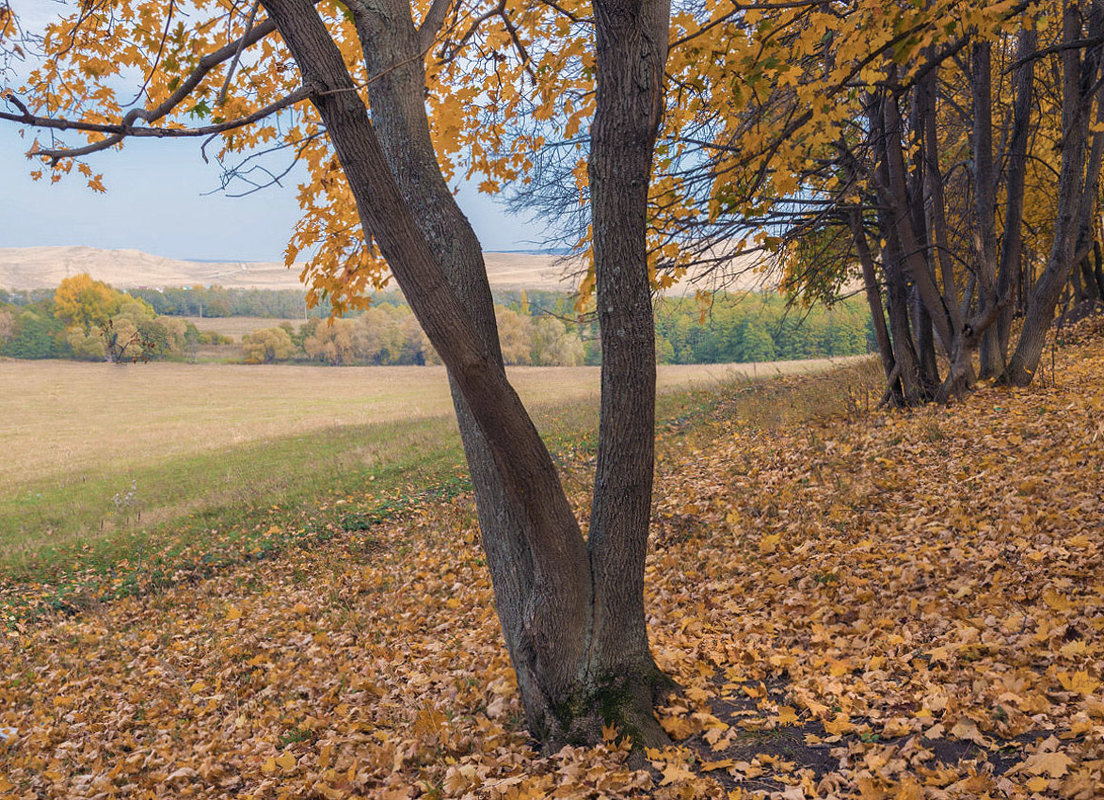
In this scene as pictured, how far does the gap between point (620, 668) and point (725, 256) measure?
17.7 feet

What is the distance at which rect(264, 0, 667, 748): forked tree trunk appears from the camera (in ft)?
11.4

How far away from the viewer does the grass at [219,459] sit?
1155 centimetres

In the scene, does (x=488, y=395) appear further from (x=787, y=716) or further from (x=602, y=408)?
(x=787, y=716)

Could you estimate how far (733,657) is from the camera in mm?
4418

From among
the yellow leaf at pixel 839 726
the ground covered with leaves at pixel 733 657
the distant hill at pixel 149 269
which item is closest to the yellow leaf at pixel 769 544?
the ground covered with leaves at pixel 733 657

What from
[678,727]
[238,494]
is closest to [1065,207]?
[678,727]

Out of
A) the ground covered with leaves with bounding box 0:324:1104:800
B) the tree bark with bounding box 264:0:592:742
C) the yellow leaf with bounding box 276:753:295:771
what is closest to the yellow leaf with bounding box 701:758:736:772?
the ground covered with leaves with bounding box 0:324:1104:800

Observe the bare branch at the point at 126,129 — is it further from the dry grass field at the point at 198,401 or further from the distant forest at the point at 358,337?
the distant forest at the point at 358,337

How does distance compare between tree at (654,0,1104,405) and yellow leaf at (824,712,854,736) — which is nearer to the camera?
yellow leaf at (824,712,854,736)

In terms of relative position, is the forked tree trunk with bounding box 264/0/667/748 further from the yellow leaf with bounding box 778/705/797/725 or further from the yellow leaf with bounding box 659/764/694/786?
the yellow leaf with bounding box 778/705/797/725

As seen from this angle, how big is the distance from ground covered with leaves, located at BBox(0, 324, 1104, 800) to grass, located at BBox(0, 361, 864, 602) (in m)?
2.87

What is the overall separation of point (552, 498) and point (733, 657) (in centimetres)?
185

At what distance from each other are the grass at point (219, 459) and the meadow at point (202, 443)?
0.23ft

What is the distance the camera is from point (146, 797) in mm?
4047
